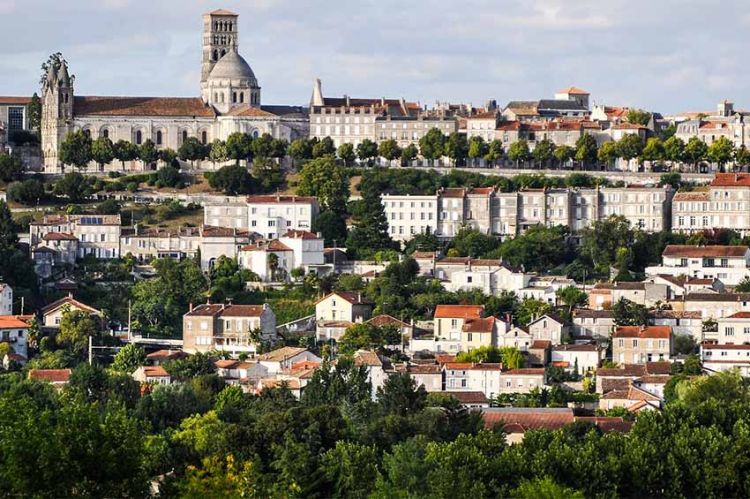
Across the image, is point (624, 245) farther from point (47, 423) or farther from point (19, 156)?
point (47, 423)

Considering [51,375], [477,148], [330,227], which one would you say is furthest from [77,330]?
[477,148]

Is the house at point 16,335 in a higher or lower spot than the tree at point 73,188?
lower

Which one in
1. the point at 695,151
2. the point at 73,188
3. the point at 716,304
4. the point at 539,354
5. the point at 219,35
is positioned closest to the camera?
the point at 539,354

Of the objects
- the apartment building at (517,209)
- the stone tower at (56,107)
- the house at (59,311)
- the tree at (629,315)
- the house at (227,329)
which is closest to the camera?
the tree at (629,315)

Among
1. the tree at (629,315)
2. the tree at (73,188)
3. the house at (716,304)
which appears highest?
the tree at (73,188)

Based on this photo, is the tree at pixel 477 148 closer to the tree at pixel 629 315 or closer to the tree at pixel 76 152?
the tree at pixel 76 152

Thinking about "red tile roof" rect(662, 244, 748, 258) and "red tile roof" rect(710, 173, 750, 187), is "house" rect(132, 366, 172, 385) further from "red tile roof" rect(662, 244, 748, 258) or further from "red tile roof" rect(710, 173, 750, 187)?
"red tile roof" rect(710, 173, 750, 187)

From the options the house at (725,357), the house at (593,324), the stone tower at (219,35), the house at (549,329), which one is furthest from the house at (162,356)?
the stone tower at (219,35)

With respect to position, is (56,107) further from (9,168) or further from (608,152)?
(608,152)
